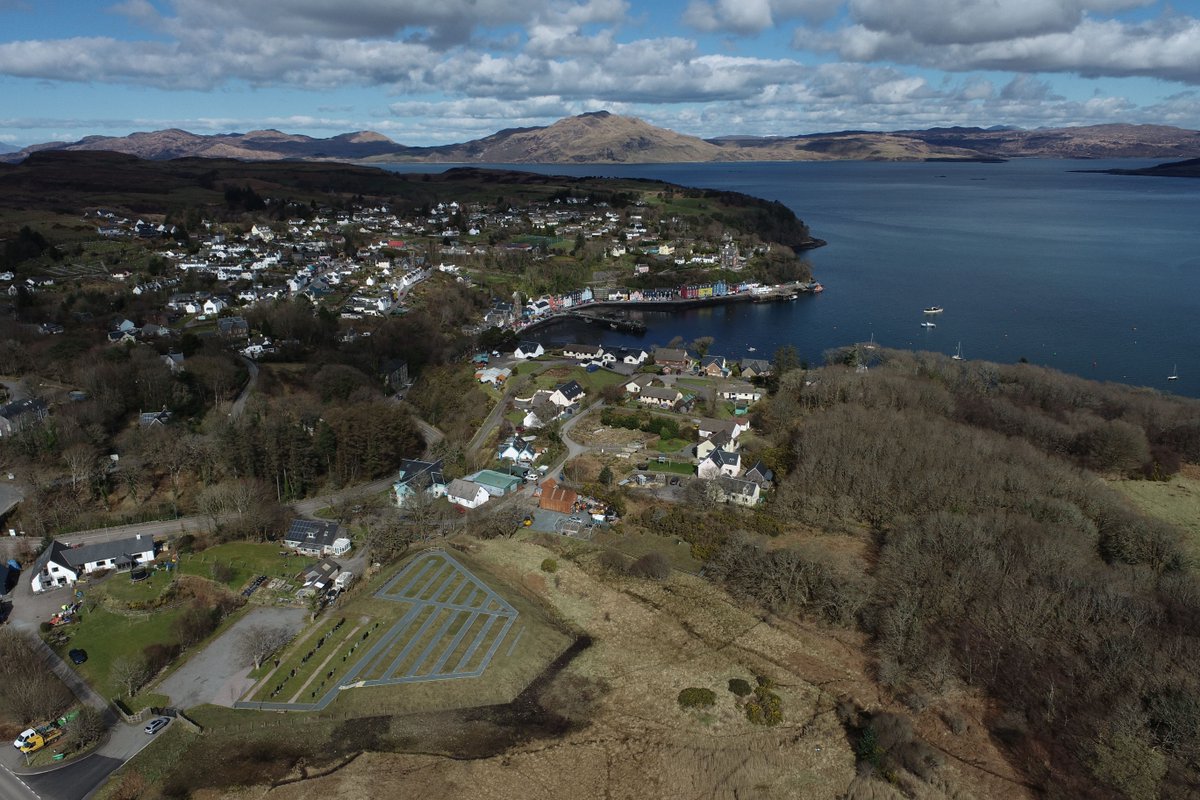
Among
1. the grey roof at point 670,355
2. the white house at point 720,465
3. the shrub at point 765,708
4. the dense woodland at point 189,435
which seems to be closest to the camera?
the shrub at point 765,708

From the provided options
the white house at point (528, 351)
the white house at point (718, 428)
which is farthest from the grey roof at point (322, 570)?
the white house at point (528, 351)

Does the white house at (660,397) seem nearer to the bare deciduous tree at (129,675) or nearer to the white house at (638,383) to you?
the white house at (638,383)

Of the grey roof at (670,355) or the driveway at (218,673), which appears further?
the grey roof at (670,355)

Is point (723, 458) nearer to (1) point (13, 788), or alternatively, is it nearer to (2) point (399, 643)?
(2) point (399, 643)

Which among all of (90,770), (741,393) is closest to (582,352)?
(741,393)

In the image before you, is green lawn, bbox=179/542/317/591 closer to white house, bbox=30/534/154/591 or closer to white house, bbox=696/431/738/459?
white house, bbox=30/534/154/591

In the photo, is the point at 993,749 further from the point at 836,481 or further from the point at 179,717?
the point at 179,717
